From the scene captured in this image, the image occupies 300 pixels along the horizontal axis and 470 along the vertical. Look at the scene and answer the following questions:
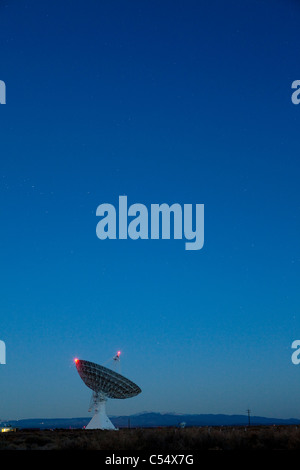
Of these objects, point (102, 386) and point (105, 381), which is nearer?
point (105, 381)

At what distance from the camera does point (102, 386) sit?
51.3 meters

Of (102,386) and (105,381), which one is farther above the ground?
(105,381)

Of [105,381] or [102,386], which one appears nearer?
[105,381]

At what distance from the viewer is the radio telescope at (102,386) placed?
4928 cm

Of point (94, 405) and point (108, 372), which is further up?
point (108, 372)

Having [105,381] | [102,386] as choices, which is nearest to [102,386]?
[102,386]

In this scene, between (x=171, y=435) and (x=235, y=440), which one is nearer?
(x=235, y=440)

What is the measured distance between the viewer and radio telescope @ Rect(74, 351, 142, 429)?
162ft

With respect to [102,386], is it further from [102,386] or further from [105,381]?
[105,381]
